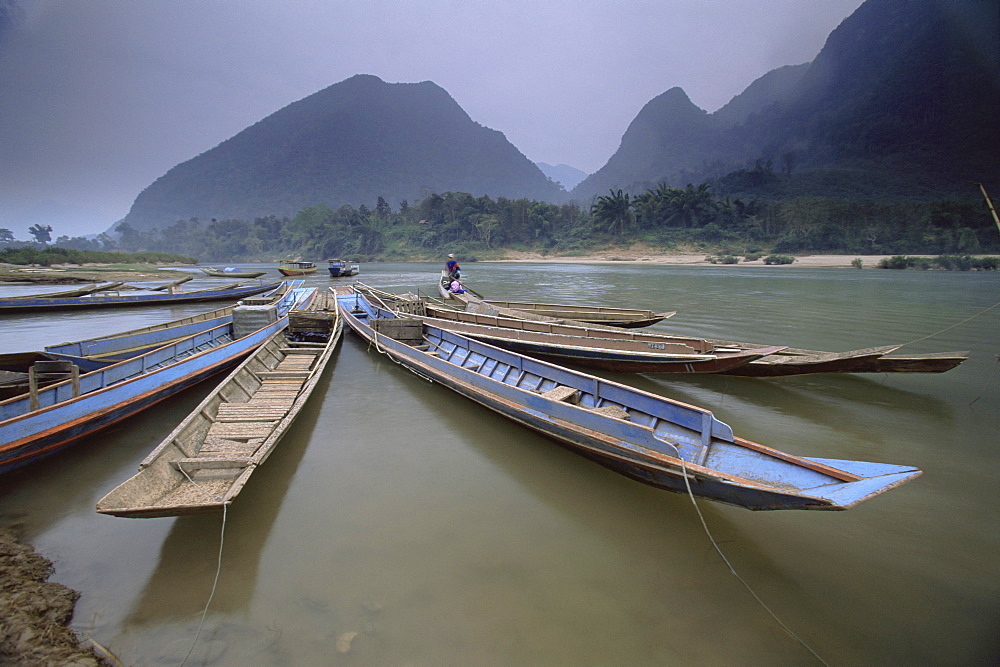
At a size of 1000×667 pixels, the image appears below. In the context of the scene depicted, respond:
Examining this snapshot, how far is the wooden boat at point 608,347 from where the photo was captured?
6.56m

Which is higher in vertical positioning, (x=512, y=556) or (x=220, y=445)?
(x=220, y=445)

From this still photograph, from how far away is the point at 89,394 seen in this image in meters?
4.51

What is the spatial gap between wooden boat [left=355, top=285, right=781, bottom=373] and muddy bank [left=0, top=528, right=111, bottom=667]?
261 inches

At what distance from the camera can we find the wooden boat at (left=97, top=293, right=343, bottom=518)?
2916 millimetres

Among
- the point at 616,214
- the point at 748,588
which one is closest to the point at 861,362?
the point at 748,588

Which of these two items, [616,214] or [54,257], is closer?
[54,257]

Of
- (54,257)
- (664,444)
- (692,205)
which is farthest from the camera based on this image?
(692,205)

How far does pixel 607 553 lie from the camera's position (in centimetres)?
334

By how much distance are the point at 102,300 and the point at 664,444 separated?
22.8 meters

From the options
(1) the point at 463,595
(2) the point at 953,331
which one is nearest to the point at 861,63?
(2) the point at 953,331

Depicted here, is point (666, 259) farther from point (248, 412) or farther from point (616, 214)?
point (248, 412)

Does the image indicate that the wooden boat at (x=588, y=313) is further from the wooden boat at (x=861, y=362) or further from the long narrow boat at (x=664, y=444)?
the long narrow boat at (x=664, y=444)

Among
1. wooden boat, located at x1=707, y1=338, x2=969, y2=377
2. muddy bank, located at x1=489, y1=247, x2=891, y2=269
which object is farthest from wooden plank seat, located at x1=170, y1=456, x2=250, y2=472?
muddy bank, located at x1=489, y1=247, x2=891, y2=269

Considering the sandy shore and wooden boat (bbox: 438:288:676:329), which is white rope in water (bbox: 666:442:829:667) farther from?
the sandy shore
